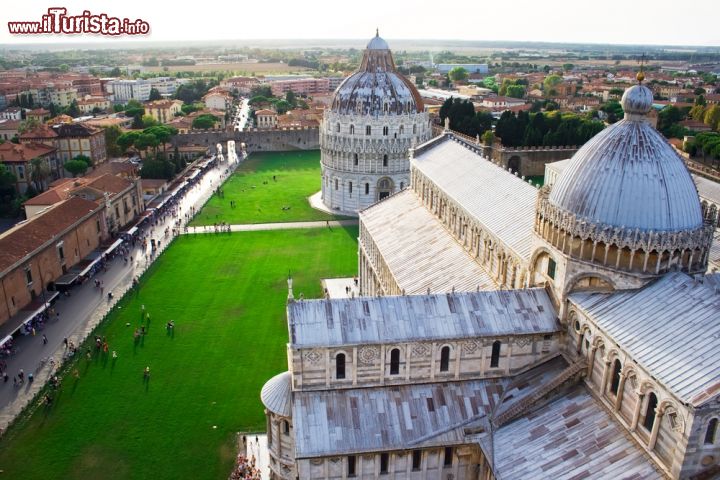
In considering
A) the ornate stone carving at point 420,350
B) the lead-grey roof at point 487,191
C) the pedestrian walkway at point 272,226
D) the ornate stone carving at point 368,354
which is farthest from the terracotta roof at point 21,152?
the ornate stone carving at point 420,350

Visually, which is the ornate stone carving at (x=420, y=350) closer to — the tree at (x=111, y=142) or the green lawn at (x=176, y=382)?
the green lawn at (x=176, y=382)

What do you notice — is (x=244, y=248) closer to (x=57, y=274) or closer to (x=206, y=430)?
(x=57, y=274)

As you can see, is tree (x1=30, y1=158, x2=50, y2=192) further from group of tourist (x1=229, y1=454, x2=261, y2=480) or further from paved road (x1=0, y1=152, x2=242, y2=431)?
group of tourist (x1=229, y1=454, x2=261, y2=480)

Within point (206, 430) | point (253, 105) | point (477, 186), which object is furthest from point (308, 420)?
point (253, 105)

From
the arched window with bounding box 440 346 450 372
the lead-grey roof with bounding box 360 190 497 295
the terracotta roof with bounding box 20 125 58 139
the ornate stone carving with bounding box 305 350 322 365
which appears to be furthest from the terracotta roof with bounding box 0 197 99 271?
the terracotta roof with bounding box 20 125 58 139

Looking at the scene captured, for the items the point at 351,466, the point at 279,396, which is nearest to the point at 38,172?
the point at 279,396

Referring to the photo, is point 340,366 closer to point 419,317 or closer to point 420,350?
point 420,350

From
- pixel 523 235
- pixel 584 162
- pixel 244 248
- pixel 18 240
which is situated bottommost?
pixel 244 248
